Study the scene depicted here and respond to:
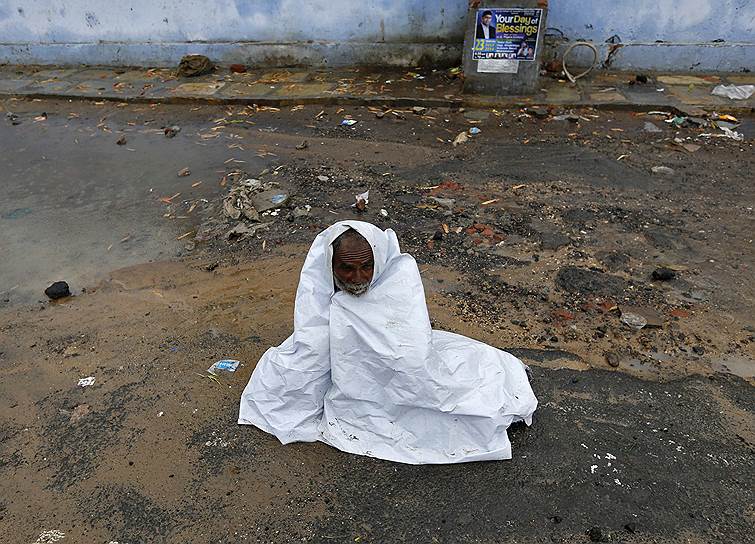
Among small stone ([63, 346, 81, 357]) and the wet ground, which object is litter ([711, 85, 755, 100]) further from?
small stone ([63, 346, 81, 357])

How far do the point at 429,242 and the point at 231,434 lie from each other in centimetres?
249

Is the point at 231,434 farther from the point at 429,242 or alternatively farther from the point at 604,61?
the point at 604,61

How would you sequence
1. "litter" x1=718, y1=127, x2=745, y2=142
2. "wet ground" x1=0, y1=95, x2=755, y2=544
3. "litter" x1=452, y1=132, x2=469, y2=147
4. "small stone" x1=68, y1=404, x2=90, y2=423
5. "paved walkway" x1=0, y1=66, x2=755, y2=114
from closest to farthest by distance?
1. "wet ground" x1=0, y1=95, x2=755, y2=544
2. "small stone" x1=68, y1=404, x2=90, y2=423
3. "litter" x1=718, y1=127, x2=745, y2=142
4. "litter" x1=452, y1=132, x2=469, y2=147
5. "paved walkway" x1=0, y1=66, x2=755, y2=114

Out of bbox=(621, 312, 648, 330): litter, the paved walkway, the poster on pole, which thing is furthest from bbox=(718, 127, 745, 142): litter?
bbox=(621, 312, 648, 330): litter

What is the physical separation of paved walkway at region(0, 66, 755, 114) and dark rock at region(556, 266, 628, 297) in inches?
167

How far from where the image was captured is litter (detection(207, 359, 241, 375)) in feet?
12.0

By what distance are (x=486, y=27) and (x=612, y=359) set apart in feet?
18.5

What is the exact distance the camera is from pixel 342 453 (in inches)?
120

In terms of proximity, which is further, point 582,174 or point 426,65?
point 426,65

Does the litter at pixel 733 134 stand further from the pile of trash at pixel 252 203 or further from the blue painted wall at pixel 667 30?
the pile of trash at pixel 252 203

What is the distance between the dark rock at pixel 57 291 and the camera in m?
4.52

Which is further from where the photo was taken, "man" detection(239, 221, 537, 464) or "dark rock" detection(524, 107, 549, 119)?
"dark rock" detection(524, 107, 549, 119)

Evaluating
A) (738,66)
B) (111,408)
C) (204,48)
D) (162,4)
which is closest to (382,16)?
(204,48)

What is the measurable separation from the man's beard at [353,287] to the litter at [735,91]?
7571mm
